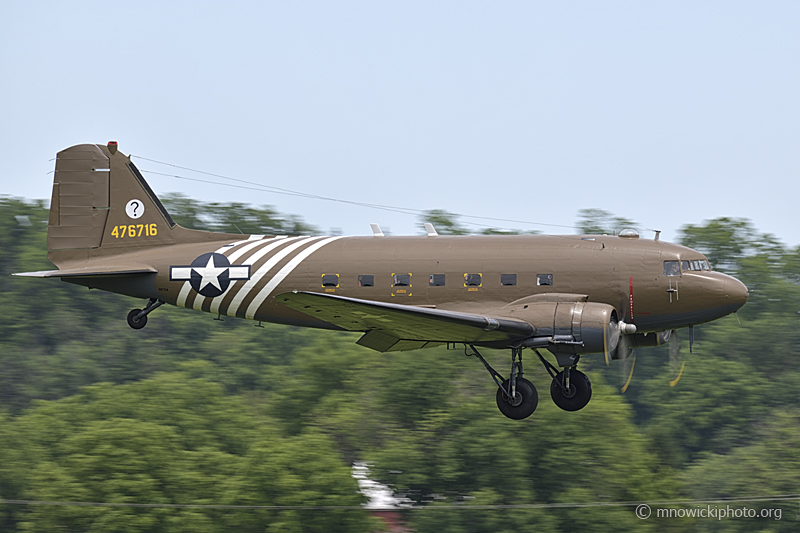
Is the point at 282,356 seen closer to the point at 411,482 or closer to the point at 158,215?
the point at 411,482

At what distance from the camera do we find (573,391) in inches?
931

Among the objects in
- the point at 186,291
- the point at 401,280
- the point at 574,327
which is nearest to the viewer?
the point at 574,327

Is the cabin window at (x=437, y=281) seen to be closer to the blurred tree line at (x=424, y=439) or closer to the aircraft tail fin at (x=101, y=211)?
the aircraft tail fin at (x=101, y=211)

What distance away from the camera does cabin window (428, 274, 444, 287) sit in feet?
75.4

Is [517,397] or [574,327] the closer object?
[574,327]

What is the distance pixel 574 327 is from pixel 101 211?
13285 millimetres

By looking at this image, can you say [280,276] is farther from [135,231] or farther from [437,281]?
[135,231]

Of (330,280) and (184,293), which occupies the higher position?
(330,280)

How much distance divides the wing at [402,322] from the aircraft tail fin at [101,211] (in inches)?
232

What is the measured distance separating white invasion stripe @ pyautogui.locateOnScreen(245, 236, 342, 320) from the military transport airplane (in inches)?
1.3

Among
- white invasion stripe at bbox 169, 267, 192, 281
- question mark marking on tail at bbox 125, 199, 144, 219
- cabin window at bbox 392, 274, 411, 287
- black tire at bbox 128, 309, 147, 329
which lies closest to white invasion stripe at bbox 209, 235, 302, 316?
white invasion stripe at bbox 169, 267, 192, 281

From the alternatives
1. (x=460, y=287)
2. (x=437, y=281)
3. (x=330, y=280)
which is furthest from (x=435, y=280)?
(x=330, y=280)

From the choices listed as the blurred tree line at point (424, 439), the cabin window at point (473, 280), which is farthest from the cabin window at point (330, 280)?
the blurred tree line at point (424, 439)

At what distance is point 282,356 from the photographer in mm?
75000
